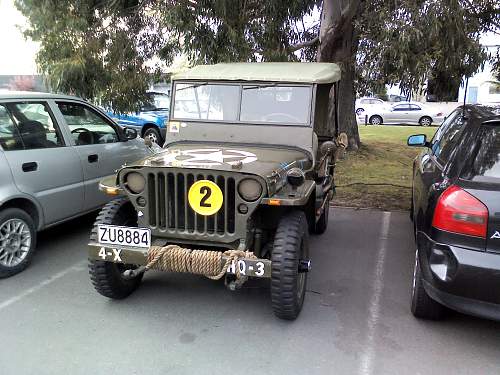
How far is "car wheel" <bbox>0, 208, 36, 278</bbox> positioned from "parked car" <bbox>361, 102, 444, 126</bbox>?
72.7ft

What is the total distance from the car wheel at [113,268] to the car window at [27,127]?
1441 millimetres

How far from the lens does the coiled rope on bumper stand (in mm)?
3554

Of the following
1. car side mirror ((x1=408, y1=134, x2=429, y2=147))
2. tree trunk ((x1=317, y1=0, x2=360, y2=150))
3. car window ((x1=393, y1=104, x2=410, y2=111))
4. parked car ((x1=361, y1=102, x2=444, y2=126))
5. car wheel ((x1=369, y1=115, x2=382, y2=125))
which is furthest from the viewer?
car wheel ((x1=369, y1=115, x2=382, y2=125))

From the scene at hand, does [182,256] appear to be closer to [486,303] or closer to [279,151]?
[279,151]

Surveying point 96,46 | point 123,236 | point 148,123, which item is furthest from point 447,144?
point 148,123

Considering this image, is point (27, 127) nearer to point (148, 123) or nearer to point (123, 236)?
point (123, 236)

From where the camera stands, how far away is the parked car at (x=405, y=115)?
2417 centimetres

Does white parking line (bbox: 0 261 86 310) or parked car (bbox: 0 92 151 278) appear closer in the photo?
white parking line (bbox: 0 261 86 310)

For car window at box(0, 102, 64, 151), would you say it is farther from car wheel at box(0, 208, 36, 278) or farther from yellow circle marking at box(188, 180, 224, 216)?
yellow circle marking at box(188, 180, 224, 216)

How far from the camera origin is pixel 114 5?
9.23 m

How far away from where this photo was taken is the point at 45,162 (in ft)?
16.6

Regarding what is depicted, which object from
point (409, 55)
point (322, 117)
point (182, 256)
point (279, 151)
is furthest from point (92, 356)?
point (409, 55)

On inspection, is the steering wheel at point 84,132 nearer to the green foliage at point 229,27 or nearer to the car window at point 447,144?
the green foliage at point 229,27

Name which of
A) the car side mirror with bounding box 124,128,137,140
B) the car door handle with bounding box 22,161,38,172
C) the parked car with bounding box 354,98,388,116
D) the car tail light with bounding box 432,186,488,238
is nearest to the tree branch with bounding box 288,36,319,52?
the car side mirror with bounding box 124,128,137,140
